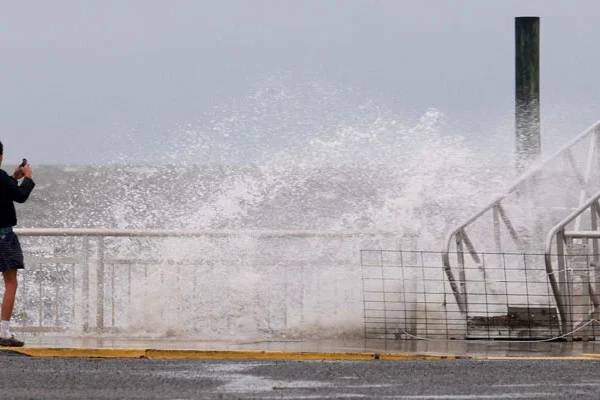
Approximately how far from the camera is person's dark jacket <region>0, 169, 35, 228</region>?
14242 millimetres

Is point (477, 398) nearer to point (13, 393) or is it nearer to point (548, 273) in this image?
point (13, 393)

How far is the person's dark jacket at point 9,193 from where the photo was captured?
1424 cm

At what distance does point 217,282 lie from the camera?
16.3 m

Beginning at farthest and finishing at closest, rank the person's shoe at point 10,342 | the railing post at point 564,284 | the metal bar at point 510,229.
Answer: the metal bar at point 510,229 < the railing post at point 564,284 < the person's shoe at point 10,342

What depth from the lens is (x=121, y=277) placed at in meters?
16.2

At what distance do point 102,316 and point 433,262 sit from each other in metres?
3.68

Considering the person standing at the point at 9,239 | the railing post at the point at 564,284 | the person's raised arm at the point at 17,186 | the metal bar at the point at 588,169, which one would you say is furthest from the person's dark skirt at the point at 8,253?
the metal bar at the point at 588,169

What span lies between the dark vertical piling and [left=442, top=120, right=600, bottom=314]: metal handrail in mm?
4771

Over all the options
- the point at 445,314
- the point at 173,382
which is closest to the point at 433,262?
the point at 445,314

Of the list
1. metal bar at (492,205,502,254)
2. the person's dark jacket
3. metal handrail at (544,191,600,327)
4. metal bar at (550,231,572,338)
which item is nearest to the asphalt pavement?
the person's dark jacket

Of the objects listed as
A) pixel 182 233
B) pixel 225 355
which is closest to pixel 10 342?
pixel 225 355

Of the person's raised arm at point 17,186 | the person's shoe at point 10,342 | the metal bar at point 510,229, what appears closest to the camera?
the person's raised arm at point 17,186

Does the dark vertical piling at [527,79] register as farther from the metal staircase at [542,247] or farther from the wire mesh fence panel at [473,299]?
the wire mesh fence panel at [473,299]

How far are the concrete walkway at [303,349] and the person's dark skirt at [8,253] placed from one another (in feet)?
2.64
